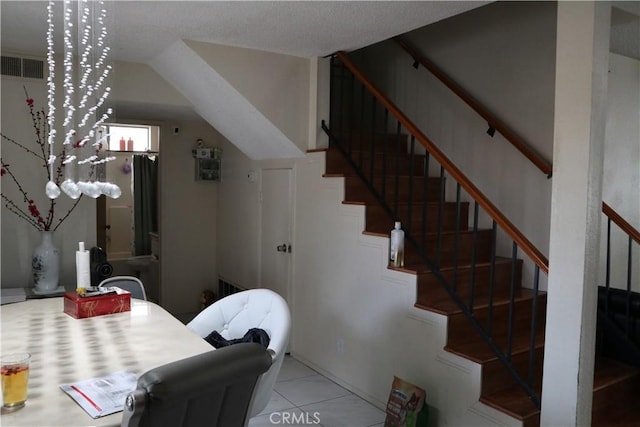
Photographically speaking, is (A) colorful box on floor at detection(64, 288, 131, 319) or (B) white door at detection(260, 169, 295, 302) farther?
(B) white door at detection(260, 169, 295, 302)

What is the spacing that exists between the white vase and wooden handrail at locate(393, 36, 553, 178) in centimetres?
338

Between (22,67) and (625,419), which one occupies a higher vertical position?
(22,67)

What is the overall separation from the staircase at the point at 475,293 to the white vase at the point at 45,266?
2.22 metres

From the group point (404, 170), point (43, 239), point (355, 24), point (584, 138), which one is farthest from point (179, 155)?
point (584, 138)

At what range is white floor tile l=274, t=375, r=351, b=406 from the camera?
3.58 metres

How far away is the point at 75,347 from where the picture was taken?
6.74 ft

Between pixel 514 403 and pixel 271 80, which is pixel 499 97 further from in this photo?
pixel 514 403

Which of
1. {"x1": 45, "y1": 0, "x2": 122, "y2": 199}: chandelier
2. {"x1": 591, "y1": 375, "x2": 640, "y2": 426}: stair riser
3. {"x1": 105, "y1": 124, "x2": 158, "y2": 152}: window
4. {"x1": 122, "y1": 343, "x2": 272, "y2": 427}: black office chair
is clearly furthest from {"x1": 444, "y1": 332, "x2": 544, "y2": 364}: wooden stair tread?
{"x1": 105, "y1": 124, "x2": 158, "y2": 152}: window

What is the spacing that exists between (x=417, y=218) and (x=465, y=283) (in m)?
0.68

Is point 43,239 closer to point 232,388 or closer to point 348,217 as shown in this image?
point 348,217

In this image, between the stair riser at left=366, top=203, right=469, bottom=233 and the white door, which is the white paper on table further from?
the white door

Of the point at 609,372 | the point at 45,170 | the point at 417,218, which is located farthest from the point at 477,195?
the point at 45,170

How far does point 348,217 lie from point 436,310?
1.03 meters

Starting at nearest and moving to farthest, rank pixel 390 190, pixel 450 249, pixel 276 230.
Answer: pixel 450 249, pixel 390 190, pixel 276 230
